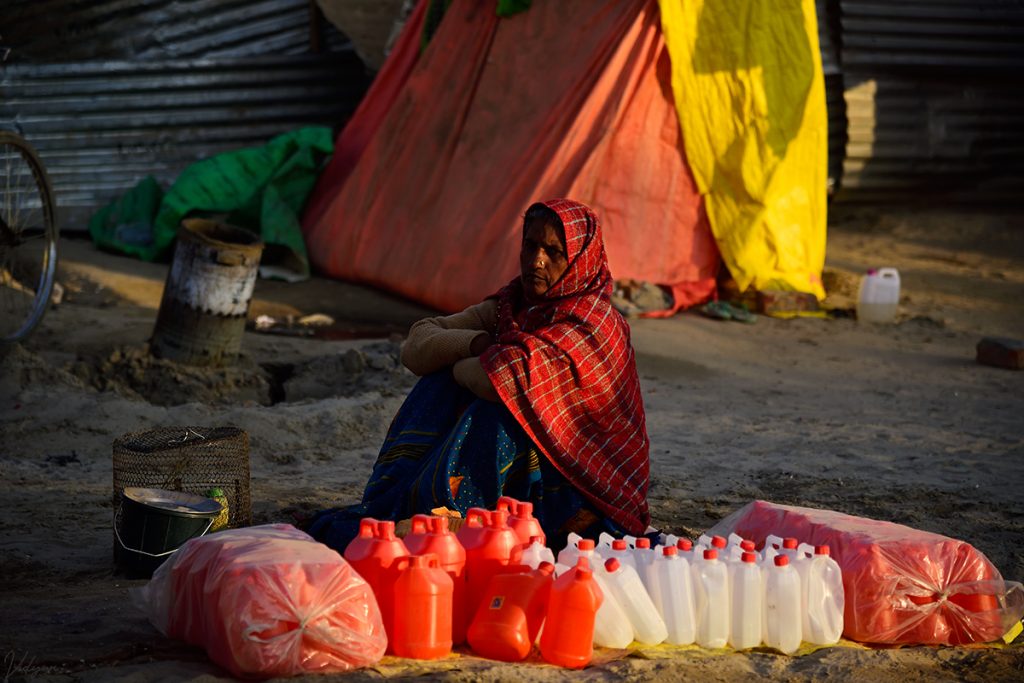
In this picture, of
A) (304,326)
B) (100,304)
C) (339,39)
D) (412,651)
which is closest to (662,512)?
(412,651)

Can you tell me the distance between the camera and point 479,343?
3928 mm

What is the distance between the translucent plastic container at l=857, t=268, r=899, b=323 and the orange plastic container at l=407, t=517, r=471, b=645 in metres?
5.62

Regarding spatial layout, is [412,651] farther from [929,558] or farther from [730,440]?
[730,440]

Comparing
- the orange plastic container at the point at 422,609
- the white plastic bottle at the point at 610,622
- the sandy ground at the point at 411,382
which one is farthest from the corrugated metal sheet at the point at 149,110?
the white plastic bottle at the point at 610,622

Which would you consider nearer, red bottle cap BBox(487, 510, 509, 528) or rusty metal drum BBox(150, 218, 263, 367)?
red bottle cap BBox(487, 510, 509, 528)

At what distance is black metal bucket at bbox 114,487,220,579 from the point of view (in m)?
3.67

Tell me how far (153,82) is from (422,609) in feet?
26.9

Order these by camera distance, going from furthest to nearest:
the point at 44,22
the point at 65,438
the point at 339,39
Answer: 1. the point at 339,39
2. the point at 44,22
3. the point at 65,438

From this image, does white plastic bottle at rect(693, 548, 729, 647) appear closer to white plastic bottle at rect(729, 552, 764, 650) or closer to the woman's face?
white plastic bottle at rect(729, 552, 764, 650)

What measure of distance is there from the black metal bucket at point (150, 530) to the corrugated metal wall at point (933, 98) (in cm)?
812

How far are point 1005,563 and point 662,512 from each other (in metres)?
1.14

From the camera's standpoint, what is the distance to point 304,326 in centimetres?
779

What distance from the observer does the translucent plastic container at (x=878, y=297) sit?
27.1 ft

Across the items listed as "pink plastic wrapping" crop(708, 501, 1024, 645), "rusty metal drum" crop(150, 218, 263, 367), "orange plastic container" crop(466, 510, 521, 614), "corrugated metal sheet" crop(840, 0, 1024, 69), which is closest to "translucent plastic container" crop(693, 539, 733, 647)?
"pink plastic wrapping" crop(708, 501, 1024, 645)
